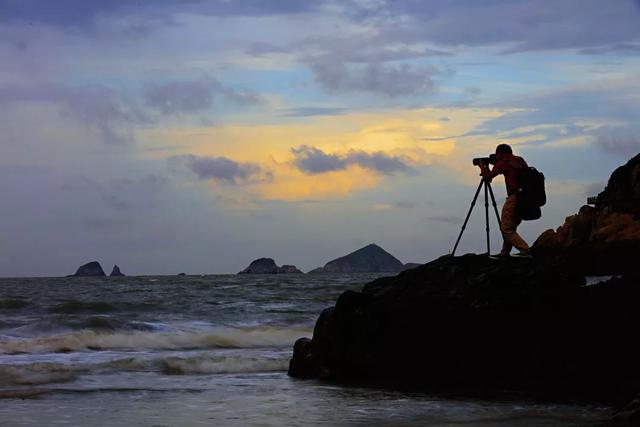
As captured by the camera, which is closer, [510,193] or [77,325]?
[510,193]

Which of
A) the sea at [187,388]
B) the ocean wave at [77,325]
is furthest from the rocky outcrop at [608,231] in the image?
the ocean wave at [77,325]

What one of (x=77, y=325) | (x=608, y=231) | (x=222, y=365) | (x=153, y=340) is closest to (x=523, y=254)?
(x=222, y=365)

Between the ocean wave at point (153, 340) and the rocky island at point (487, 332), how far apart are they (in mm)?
7102

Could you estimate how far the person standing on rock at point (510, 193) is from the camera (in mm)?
12414

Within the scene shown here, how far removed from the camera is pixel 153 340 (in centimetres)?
2069

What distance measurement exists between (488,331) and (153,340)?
1088cm

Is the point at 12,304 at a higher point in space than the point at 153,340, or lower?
higher

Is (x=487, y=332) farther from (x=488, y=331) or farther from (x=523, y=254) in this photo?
(x=523, y=254)

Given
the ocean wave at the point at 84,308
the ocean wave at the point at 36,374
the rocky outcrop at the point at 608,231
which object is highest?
the rocky outcrop at the point at 608,231

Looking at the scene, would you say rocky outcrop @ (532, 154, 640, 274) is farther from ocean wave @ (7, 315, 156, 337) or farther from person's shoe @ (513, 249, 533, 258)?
person's shoe @ (513, 249, 533, 258)

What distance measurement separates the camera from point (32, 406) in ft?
35.3

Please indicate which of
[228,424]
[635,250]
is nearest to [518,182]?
[228,424]

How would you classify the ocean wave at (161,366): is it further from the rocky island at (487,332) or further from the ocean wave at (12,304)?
the ocean wave at (12,304)

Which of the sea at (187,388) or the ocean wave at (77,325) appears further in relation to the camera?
the ocean wave at (77,325)
